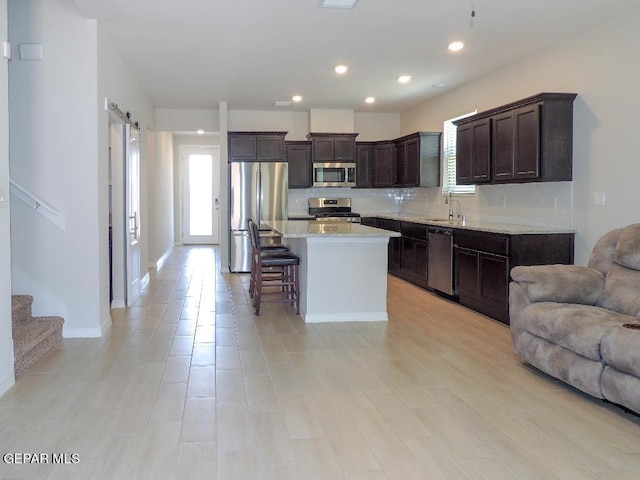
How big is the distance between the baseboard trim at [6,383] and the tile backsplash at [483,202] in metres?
4.64

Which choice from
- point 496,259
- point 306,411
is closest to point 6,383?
point 306,411

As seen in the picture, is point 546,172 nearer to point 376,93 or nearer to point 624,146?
point 624,146

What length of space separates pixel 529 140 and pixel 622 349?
2735mm

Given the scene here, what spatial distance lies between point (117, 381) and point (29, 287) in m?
1.63

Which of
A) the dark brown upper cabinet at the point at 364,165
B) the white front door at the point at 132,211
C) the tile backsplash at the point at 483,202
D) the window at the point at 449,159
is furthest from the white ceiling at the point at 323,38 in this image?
the dark brown upper cabinet at the point at 364,165

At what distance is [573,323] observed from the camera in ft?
11.5

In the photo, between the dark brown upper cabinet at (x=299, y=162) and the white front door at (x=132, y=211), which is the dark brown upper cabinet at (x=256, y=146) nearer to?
the dark brown upper cabinet at (x=299, y=162)

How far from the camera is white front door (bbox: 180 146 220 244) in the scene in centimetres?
1369

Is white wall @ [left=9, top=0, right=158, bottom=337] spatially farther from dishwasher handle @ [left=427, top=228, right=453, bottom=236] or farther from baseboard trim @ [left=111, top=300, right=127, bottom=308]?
dishwasher handle @ [left=427, top=228, right=453, bottom=236]

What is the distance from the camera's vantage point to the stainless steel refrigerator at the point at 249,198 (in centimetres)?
902

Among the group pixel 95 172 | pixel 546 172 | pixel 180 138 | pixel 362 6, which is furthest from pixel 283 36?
pixel 180 138

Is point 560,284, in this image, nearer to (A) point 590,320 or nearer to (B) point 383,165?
(A) point 590,320

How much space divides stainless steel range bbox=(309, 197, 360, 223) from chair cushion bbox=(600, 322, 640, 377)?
6346 mm

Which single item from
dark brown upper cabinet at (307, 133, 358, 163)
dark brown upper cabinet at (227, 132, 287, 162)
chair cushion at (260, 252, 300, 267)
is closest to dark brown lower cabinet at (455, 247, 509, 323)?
chair cushion at (260, 252, 300, 267)
